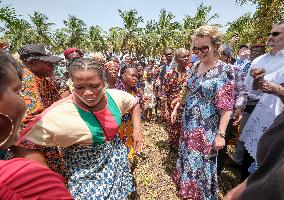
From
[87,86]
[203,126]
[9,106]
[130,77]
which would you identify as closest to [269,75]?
[203,126]

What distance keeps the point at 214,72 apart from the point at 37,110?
1.88m

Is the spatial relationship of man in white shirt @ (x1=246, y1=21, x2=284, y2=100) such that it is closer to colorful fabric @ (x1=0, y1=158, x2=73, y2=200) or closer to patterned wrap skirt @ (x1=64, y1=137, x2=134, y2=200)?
patterned wrap skirt @ (x1=64, y1=137, x2=134, y2=200)

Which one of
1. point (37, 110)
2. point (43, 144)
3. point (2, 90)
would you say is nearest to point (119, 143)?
point (43, 144)

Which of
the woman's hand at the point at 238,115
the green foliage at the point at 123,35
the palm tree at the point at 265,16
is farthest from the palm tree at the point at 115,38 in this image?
the woman's hand at the point at 238,115

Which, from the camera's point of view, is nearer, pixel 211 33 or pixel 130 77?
pixel 211 33

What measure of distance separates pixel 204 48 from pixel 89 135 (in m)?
1.66

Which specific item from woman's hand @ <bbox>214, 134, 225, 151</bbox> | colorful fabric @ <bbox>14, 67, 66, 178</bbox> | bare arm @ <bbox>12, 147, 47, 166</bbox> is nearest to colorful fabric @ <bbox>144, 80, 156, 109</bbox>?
colorful fabric @ <bbox>14, 67, 66, 178</bbox>

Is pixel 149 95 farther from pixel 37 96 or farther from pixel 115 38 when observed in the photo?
pixel 115 38

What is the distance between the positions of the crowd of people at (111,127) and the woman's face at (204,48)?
0.4 inches

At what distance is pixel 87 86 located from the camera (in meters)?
2.24

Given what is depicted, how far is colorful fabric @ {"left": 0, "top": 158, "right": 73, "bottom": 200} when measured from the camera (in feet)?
2.29

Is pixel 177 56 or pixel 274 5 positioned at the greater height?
pixel 274 5

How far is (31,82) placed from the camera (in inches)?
136

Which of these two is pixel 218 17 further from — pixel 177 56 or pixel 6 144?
pixel 6 144
